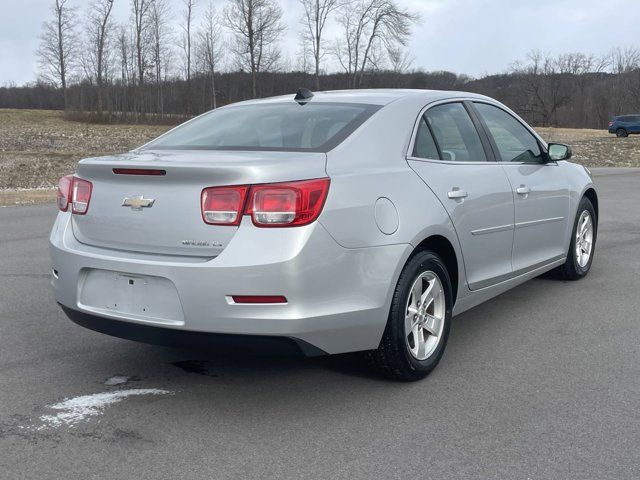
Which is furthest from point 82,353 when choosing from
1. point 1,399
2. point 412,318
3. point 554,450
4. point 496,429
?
point 554,450

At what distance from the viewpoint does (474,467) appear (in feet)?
9.66

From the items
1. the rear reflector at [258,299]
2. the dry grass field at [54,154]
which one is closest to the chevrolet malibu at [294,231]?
the rear reflector at [258,299]

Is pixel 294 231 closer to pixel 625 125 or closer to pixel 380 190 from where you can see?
pixel 380 190

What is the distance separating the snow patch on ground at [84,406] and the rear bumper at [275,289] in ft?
1.20

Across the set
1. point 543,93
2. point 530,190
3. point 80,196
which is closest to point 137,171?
point 80,196

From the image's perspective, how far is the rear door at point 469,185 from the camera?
4.19 m

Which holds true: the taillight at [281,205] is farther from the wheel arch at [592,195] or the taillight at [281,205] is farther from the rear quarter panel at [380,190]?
the wheel arch at [592,195]

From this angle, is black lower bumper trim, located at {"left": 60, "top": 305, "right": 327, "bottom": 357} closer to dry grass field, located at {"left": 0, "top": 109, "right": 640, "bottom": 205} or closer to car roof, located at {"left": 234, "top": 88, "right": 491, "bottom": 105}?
car roof, located at {"left": 234, "top": 88, "right": 491, "bottom": 105}

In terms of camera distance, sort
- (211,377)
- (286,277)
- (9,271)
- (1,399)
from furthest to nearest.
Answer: (9,271) → (211,377) → (1,399) → (286,277)

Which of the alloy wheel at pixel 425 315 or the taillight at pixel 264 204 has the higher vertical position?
the taillight at pixel 264 204

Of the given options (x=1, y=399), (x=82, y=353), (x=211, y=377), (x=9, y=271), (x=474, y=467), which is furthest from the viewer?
(x=9, y=271)

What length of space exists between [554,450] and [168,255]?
1930mm

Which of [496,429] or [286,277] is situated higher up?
[286,277]

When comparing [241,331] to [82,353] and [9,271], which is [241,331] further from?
[9,271]
